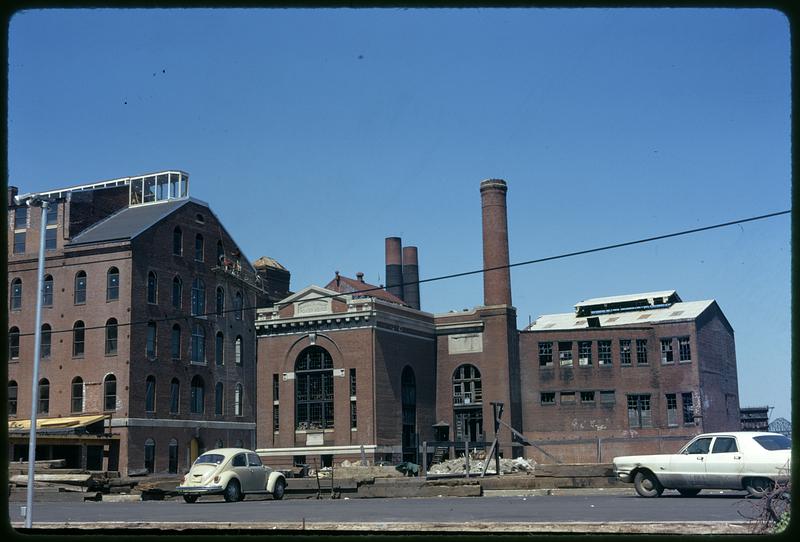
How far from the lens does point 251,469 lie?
28375mm

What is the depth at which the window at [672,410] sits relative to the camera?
60.2 meters

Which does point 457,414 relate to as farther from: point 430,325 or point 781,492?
point 781,492

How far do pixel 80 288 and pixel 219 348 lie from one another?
10428mm

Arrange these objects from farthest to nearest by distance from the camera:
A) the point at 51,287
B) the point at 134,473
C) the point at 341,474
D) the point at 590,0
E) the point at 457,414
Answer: the point at 457,414
the point at 51,287
the point at 134,473
the point at 341,474
the point at 590,0

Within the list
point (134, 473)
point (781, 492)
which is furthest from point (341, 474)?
point (781, 492)

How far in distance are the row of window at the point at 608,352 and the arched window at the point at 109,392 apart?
2863cm

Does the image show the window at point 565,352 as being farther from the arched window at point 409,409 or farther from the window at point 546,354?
the arched window at point 409,409

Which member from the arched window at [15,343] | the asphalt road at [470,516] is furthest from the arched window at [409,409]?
the asphalt road at [470,516]

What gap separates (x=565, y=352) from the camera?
62.9m

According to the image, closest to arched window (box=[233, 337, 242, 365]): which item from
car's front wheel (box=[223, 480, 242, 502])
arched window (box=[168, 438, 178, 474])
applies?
arched window (box=[168, 438, 178, 474])

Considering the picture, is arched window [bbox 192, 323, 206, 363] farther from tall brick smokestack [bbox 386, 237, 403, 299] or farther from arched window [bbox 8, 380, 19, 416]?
tall brick smokestack [bbox 386, 237, 403, 299]

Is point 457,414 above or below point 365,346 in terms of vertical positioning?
below

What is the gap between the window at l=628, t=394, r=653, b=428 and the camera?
199 ft

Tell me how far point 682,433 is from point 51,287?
41639 mm
